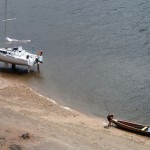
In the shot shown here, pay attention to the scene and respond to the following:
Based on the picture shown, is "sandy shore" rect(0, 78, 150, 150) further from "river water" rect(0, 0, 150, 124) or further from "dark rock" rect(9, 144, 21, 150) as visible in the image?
"river water" rect(0, 0, 150, 124)

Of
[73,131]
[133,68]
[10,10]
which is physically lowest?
[73,131]

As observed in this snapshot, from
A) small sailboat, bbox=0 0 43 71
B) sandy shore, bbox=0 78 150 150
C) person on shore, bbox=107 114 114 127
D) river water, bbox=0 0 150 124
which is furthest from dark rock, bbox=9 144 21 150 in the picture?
small sailboat, bbox=0 0 43 71

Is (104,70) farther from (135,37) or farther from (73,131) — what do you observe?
(73,131)

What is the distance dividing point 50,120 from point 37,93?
24.8 ft

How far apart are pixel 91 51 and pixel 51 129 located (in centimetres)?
2093

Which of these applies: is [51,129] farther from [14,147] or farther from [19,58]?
[19,58]

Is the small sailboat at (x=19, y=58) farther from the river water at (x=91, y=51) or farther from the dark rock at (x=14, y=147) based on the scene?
the dark rock at (x=14, y=147)

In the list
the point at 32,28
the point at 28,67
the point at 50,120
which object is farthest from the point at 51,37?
the point at 50,120

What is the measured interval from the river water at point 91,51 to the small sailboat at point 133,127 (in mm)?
2082

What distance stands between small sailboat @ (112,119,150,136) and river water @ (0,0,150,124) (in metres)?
2.08

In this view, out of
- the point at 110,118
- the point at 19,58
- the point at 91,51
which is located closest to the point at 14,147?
the point at 110,118

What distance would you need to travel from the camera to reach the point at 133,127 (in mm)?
31203

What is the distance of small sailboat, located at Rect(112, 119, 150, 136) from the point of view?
30.5 metres

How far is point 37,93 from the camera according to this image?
125 ft
